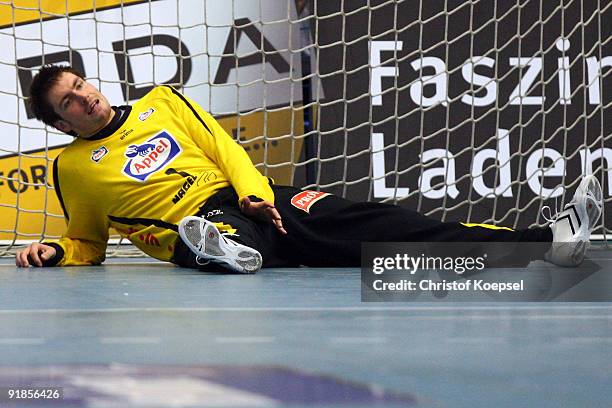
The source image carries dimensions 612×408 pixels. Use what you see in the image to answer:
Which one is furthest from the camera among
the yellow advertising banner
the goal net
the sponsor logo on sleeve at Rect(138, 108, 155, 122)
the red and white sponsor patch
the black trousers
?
the goal net

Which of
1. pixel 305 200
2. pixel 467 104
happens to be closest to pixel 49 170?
pixel 305 200

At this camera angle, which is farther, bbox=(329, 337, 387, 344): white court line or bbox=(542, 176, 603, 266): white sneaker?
bbox=(542, 176, 603, 266): white sneaker

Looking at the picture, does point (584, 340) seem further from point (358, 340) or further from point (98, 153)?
point (98, 153)

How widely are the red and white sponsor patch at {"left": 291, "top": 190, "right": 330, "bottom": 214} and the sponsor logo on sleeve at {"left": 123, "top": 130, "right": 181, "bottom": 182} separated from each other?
1.21 feet

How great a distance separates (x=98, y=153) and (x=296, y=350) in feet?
5.25

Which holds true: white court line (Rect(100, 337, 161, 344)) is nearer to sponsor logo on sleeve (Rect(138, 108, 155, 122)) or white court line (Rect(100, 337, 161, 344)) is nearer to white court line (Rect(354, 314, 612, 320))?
white court line (Rect(354, 314, 612, 320))

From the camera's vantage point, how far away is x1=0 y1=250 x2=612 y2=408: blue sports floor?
3.15ft

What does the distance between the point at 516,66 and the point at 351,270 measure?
5.47 ft

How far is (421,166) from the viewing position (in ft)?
12.5

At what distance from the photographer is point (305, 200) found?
105 inches

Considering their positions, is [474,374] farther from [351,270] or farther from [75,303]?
[351,270]

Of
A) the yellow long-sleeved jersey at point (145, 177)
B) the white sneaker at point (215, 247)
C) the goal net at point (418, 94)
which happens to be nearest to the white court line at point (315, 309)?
the white sneaker at point (215, 247)

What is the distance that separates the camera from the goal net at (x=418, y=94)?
3795mm

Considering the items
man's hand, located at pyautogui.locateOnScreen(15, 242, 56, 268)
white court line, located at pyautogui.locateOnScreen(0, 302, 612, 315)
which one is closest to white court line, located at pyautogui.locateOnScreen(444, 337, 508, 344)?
white court line, located at pyautogui.locateOnScreen(0, 302, 612, 315)
